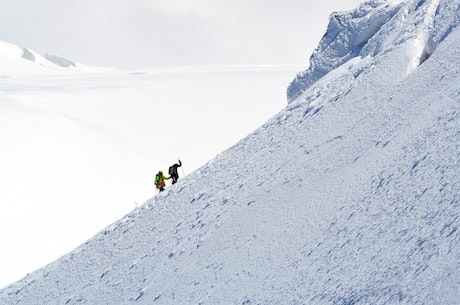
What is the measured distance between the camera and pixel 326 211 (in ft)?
29.7

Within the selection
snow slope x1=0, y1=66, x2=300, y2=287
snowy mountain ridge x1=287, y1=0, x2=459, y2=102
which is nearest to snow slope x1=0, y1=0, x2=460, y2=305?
snowy mountain ridge x1=287, y1=0, x2=459, y2=102

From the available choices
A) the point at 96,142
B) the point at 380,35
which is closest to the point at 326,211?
the point at 380,35

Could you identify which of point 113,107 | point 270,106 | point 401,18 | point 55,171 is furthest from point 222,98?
point 401,18

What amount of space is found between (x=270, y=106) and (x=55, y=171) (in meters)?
24.8

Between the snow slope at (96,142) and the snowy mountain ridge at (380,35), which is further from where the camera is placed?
the snow slope at (96,142)

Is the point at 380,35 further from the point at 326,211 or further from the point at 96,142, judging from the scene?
the point at 96,142

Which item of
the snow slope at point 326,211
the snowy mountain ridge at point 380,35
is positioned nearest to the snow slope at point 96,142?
the snow slope at point 326,211

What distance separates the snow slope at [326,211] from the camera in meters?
7.22

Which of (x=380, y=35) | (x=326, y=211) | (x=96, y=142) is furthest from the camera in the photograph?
(x=96, y=142)

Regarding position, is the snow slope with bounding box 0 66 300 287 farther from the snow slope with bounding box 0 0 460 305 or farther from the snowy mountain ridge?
the snowy mountain ridge

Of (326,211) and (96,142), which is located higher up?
(96,142)

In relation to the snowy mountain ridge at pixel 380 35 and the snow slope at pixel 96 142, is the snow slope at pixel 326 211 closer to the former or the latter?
the snowy mountain ridge at pixel 380 35

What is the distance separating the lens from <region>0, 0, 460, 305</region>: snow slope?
722 cm

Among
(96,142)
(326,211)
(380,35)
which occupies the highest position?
(96,142)
